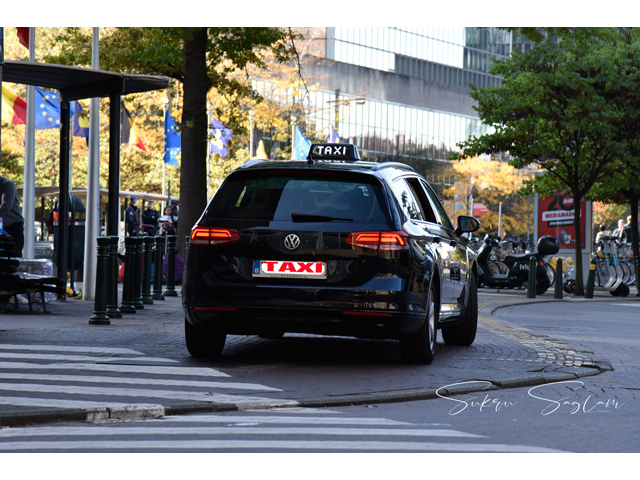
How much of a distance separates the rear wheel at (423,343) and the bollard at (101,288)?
166 inches

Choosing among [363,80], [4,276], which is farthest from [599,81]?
[363,80]

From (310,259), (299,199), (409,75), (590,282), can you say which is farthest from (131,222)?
(409,75)

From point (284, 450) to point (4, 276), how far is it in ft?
27.4

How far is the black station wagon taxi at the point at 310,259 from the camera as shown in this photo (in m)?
9.20

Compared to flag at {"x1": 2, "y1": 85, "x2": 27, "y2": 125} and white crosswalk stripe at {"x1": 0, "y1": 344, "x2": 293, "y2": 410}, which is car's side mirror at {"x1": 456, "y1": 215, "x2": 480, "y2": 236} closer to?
white crosswalk stripe at {"x1": 0, "y1": 344, "x2": 293, "y2": 410}

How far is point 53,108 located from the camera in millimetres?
28484

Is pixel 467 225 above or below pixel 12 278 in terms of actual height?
above

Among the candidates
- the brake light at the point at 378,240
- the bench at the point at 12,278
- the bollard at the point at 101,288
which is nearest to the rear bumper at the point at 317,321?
the brake light at the point at 378,240

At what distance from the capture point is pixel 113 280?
13.8 m

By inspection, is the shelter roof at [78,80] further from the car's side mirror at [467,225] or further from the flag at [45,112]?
the flag at [45,112]

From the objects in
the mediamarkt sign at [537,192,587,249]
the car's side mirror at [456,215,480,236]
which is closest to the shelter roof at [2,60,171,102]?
the car's side mirror at [456,215,480,236]

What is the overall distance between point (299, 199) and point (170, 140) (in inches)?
1383

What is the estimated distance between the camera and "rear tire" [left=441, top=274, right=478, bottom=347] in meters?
12.0

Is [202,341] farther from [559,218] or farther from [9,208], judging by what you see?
[559,218]
